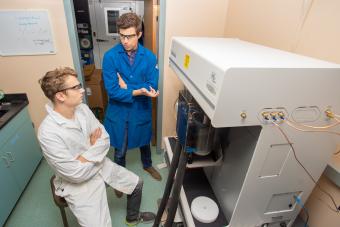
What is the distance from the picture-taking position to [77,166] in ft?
3.89

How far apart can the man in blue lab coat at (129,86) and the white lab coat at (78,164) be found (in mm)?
375

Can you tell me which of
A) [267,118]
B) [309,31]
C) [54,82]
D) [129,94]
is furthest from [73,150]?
[309,31]

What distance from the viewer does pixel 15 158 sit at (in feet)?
5.73

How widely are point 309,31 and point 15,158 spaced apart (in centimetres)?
230

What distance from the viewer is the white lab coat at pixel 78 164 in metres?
1.16

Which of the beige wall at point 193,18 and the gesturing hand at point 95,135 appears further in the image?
the beige wall at point 193,18

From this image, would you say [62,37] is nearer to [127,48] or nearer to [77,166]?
[127,48]

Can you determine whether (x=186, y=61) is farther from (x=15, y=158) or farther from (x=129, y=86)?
(x=15, y=158)

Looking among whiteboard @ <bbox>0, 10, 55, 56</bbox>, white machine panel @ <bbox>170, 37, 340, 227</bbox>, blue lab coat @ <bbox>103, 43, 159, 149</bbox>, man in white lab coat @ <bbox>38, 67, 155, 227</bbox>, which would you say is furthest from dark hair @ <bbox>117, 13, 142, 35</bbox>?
whiteboard @ <bbox>0, 10, 55, 56</bbox>

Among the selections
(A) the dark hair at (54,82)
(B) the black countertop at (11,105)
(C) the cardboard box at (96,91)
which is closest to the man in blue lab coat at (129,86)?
(A) the dark hair at (54,82)

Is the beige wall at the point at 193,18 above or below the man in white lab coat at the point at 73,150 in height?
above

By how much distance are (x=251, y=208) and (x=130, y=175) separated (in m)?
0.90

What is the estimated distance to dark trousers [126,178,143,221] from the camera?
1.55m

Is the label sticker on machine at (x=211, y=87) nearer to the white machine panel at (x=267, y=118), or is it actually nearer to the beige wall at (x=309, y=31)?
the white machine panel at (x=267, y=118)
